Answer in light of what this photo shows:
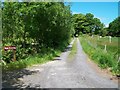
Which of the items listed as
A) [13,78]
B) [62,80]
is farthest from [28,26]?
[62,80]

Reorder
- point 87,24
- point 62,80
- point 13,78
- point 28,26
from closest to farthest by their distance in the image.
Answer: point 62,80 → point 13,78 → point 28,26 → point 87,24

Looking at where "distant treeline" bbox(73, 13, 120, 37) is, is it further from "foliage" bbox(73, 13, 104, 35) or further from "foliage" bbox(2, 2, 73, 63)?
"foliage" bbox(2, 2, 73, 63)

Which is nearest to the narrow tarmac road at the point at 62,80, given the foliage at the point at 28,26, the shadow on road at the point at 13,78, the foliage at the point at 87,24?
the shadow on road at the point at 13,78

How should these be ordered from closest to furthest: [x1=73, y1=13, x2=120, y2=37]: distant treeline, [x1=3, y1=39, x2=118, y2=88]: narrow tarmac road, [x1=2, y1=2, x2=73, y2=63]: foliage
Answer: [x1=3, y1=39, x2=118, y2=88]: narrow tarmac road
[x1=2, y1=2, x2=73, y2=63]: foliage
[x1=73, y1=13, x2=120, y2=37]: distant treeline

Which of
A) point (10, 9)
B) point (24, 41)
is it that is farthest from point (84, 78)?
point (24, 41)

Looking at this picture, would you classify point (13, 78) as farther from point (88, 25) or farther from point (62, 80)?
point (88, 25)

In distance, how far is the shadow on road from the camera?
35.9 feet

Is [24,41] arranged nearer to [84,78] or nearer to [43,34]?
[43,34]

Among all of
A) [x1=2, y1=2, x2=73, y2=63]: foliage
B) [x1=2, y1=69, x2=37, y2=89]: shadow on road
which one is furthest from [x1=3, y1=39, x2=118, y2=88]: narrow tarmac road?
[x1=2, y1=2, x2=73, y2=63]: foliage

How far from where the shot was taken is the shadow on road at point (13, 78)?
10.9m

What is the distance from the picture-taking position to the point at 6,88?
1043 centimetres

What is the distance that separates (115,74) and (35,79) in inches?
153

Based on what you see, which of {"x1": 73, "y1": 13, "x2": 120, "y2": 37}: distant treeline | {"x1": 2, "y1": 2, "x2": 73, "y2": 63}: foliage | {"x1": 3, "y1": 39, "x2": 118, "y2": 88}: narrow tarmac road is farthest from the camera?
{"x1": 73, "y1": 13, "x2": 120, "y2": 37}: distant treeline

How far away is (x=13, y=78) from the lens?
12.5 meters
